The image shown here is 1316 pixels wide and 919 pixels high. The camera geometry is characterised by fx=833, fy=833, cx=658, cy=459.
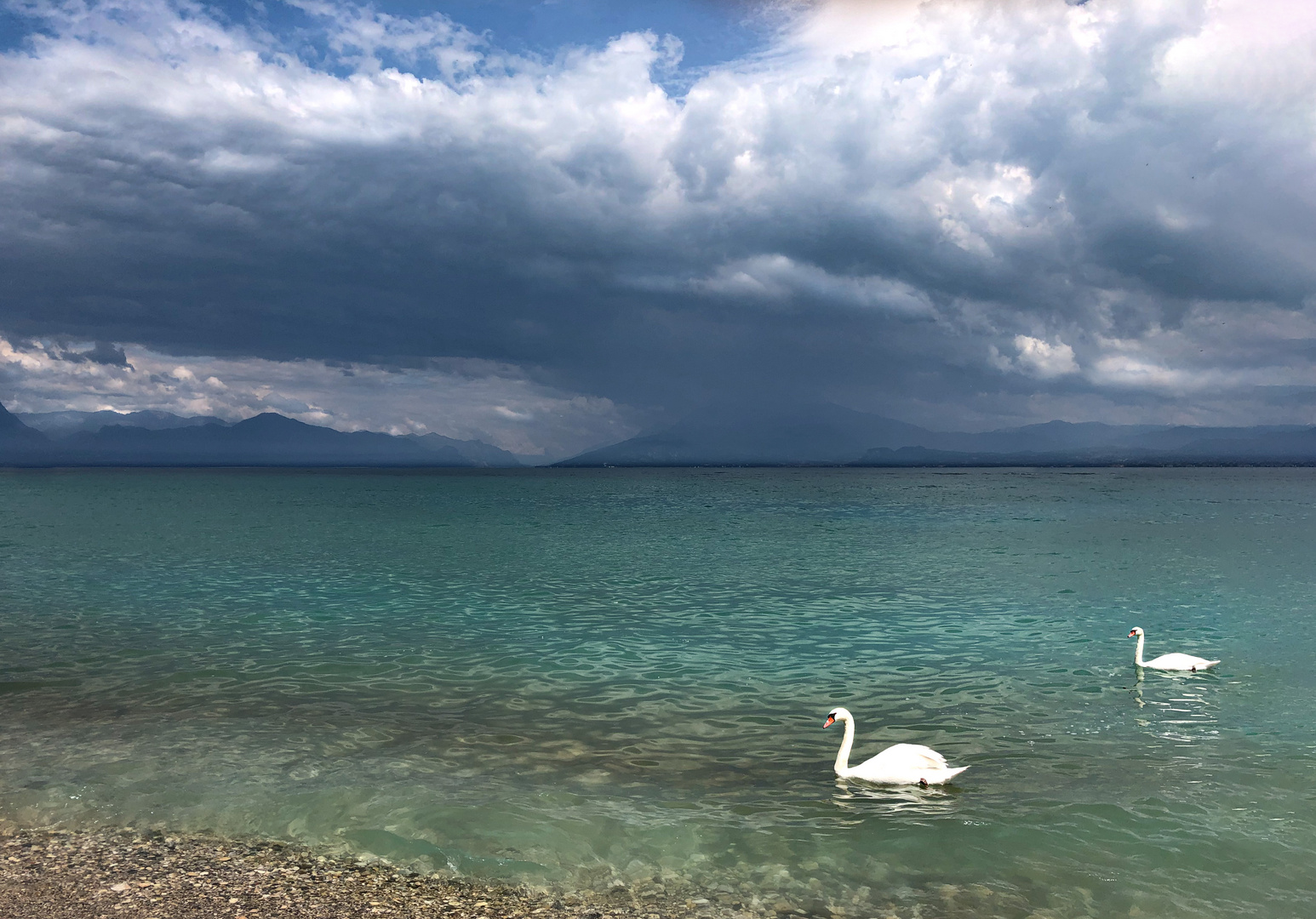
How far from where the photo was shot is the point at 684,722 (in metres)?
17.8

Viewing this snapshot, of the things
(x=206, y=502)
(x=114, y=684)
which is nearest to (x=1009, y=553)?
(x=114, y=684)

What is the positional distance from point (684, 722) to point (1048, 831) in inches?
302

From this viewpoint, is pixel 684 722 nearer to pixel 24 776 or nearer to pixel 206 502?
pixel 24 776

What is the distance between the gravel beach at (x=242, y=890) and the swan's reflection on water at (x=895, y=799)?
4.04 m

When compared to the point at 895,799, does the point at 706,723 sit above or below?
below

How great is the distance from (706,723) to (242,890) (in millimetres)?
9788

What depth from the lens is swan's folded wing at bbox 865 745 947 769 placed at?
13.9 metres

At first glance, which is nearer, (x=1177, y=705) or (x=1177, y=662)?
(x=1177, y=705)

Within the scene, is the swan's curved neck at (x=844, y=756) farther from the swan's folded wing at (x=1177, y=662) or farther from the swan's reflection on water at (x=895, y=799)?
the swan's folded wing at (x=1177, y=662)

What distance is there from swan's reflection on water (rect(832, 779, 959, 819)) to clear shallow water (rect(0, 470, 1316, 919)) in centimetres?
7

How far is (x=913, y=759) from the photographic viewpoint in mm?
13961

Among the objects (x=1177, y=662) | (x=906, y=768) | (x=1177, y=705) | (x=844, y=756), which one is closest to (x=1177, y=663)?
(x=1177, y=662)

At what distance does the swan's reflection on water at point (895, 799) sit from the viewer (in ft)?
42.2

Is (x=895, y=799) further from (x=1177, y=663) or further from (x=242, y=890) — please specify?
(x=1177, y=663)
